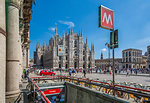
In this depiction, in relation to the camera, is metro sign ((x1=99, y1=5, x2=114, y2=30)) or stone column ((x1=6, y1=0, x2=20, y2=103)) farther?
metro sign ((x1=99, y1=5, x2=114, y2=30))

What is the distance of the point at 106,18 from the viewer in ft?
21.0

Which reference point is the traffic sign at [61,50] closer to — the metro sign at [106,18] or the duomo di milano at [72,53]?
the metro sign at [106,18]

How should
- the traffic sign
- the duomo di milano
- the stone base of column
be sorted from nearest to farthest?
1. the stone base of column
2. the traffic sign
3. the duomo di milano

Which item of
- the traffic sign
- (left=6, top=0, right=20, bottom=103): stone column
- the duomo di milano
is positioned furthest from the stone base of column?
the duomo di milano

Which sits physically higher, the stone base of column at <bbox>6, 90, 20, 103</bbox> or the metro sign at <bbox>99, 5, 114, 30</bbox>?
the metro sign at <bbox>99, 5, 114, 30</bbox>

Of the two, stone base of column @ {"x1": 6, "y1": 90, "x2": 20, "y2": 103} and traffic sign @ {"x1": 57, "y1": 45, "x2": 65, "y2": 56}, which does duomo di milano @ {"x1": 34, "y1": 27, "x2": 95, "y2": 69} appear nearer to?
traffic sign @ {"x1": 57, "y1": 45, "x2": 65, "y2": 56}

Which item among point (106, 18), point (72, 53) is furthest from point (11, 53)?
point (72, 53)

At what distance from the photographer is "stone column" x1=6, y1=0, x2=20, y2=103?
4664mm

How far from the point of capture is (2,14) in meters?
2.96

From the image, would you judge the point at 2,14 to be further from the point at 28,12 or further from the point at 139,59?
the point at 139,59

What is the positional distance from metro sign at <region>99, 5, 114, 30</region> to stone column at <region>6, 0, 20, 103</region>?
4192 mm

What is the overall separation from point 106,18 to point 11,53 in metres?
5.19

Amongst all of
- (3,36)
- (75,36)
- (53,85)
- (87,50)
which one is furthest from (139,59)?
(3,36)

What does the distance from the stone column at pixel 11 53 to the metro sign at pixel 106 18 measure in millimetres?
4192
